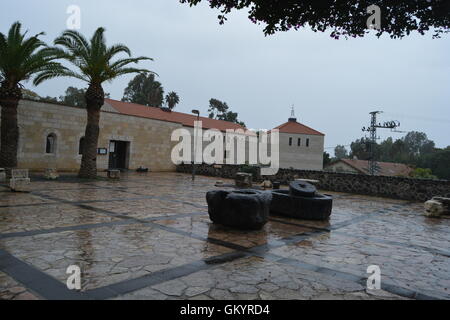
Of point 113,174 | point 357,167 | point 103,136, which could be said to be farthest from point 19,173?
point 357,167

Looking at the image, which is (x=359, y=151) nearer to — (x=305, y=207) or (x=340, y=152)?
(x=340, y=152)

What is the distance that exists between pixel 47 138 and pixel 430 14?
66.3ft

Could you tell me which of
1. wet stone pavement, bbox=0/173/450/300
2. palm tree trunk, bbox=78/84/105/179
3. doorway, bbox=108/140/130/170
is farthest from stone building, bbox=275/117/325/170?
wet stone pavement, bbox=0/173/450/300

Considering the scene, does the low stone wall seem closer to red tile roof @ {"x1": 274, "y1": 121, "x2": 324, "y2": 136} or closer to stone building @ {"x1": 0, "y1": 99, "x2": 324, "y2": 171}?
stone building @ {"x1": 0, "y1": 99, "x2": 324, "y2": 171}

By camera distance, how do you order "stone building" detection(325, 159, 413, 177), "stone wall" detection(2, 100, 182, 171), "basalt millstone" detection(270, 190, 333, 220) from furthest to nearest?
"stone building" detection(325, 159, 413, 177) → "stone wall" detection(2, 100, 182, 171) → "basalt millstone" detection(270, 190, 333, 220)

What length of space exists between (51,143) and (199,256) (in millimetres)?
17799

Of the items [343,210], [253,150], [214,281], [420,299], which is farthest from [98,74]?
[253,150]

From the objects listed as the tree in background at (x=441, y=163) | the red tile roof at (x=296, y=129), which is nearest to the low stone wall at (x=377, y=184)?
the red tile roof at (x=296, y=129)

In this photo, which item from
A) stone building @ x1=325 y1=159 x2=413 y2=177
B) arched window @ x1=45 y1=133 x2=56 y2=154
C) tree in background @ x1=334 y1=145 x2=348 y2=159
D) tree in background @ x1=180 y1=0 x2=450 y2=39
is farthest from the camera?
tree in background @ x1=334 y1=145 x2=348 y2=159

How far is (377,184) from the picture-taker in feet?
53.4

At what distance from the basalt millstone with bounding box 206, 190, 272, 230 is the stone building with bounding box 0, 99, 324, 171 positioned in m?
15.2

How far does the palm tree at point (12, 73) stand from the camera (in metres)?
13.6

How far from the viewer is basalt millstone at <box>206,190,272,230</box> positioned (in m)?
6.65
